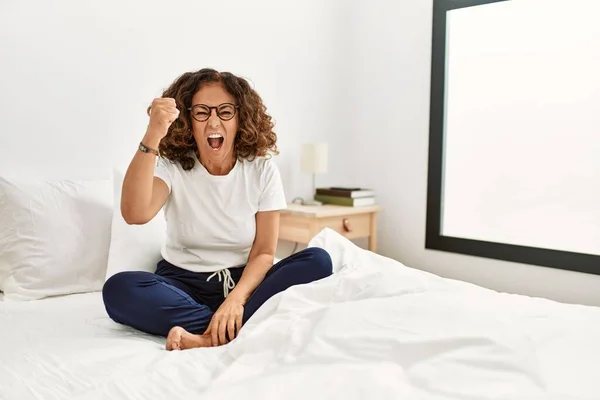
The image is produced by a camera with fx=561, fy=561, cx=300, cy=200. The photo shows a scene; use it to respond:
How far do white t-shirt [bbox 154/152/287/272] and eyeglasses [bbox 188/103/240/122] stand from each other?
0.15 m

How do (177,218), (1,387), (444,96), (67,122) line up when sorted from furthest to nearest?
1. (444,96)
2. (67,122)
3. (177,218)
4. (1,387)

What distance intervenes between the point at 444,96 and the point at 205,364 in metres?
2.14

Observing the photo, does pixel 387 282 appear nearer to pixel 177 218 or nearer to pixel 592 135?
pixel 177 218

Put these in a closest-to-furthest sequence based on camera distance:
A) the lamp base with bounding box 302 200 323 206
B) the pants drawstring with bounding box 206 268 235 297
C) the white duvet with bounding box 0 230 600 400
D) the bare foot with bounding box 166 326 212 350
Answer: the white duvet with bounding box 0 230 600 400 → the bare foot with bounding box 166 326 212 350 → the pants drawstring with bounding box 206 268 235 297 → the lamp base with bounding box 302 200 323 206

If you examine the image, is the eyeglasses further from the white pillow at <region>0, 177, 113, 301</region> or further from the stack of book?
the stack of book

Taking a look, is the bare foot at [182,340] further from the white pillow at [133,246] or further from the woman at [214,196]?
the white pillow at [133,246]

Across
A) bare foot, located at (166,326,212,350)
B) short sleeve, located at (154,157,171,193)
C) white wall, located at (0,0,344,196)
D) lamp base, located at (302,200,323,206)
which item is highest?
white wall, located at (0,0,344,196)

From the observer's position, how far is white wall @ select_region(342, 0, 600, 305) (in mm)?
2963

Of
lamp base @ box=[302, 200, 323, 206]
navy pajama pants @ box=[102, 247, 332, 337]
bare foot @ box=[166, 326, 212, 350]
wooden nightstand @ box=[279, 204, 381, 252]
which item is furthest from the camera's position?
lamp base @ box=[302, 200, 323, 206]

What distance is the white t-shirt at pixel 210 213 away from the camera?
1656 mm

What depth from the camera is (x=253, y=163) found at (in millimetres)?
1766

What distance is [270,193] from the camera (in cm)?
172

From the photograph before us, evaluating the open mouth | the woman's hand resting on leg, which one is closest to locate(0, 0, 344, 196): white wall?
the open mouth

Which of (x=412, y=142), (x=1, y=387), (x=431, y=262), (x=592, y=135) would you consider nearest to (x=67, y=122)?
(x=1, y=387)
